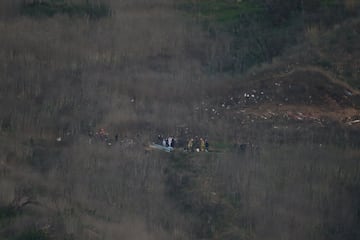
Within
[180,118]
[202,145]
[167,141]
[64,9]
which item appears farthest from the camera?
[64,9]

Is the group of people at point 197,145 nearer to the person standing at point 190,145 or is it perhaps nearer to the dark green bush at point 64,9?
the person standing at point 190,145

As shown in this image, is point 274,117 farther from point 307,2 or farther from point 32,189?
point 32,189

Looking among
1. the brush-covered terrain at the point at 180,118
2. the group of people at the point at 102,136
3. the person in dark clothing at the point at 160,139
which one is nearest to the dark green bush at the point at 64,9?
the brush-covered terrain at the point at 180,118

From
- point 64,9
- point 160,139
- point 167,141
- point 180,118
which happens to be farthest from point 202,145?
point 64,9

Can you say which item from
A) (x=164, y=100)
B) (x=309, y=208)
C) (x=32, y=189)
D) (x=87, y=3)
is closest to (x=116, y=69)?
(x=164, y=100)

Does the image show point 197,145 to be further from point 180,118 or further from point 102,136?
point 102,136

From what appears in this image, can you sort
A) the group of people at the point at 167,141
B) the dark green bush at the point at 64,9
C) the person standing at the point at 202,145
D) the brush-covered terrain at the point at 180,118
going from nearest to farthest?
the brush-covered terrain at the point at 180,118 → the person standing at the point at 202,145 → the group of people at the point at 167,141 → the dark green bush at the point at 64,9

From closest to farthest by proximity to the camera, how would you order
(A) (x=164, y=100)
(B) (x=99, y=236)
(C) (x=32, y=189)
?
1. (B) (x=99, y=236)
2. (C) (x=32, y=189)
3. (A) (x=164, y=100)
